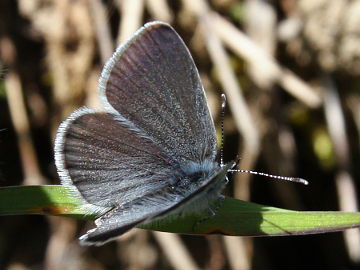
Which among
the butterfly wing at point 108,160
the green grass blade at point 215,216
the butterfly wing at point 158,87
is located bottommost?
the green grass blade at point 215,216

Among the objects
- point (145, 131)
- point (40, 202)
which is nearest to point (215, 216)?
point (145, 131)

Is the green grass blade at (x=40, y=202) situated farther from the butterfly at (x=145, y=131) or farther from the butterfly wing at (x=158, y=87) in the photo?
the butterfly wing at (x=158, y=87)

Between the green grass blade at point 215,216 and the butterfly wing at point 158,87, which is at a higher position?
the butterfly wing at point 158,87

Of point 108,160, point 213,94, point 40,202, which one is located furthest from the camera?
point 213,94

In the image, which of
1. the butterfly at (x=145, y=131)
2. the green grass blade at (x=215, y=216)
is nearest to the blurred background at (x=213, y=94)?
the butterfly at (x=145, y=131)

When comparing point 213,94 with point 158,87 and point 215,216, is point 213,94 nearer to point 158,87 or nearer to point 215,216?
point 158,87

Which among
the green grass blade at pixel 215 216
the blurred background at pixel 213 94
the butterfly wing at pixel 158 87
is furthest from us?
the blurred background at pixel 213 94

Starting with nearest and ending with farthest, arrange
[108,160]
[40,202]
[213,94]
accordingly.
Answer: [40,202]
[108,160]
[213,94]
